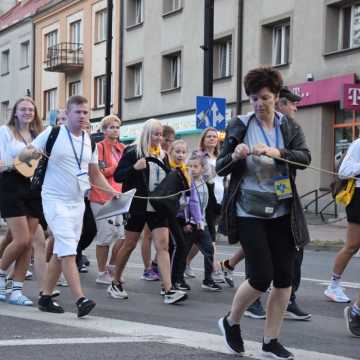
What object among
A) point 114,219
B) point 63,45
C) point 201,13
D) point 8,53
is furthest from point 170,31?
point 114,219

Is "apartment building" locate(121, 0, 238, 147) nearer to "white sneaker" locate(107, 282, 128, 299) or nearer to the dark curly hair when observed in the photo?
"white sneaker" locate(107, 282, 128, 299)

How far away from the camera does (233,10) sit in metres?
27.3

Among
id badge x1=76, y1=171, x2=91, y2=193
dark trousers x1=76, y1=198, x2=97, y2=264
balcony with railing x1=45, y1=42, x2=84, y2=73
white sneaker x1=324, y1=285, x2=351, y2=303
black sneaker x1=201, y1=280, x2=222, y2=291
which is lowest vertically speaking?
black sneaker x1=201, y1=280, x2=222, y2=291

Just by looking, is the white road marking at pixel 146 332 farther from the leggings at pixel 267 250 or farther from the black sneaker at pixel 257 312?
the black sneaker at pixel 257 312

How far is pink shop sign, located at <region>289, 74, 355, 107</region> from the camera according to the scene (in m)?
22.3

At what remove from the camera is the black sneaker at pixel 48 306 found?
22.9ft

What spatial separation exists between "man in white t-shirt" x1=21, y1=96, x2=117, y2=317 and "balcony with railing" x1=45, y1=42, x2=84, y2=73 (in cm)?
3157

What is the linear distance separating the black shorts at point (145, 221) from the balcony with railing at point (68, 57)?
3064cm

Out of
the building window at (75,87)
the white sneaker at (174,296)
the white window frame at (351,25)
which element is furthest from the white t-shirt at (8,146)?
the building window at (75,87)

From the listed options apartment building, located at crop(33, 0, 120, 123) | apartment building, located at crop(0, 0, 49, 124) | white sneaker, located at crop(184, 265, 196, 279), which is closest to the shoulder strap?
white sneaker, located at crop(184, 265, 196, 279)

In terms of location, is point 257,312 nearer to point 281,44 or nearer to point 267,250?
point 267,250

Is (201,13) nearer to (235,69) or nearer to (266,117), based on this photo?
(235,69)

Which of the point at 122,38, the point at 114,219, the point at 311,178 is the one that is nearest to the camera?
the point at 114,219

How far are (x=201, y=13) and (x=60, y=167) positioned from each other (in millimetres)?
22922
